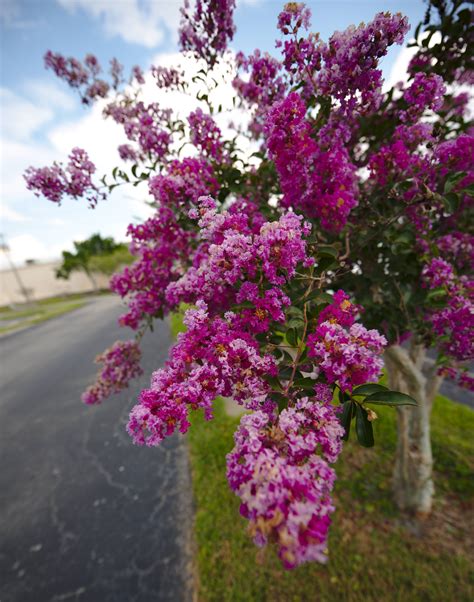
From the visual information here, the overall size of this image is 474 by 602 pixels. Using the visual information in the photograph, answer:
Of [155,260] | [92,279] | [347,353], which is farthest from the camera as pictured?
[92,279]

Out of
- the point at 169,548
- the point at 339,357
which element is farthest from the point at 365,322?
the point at 169,548

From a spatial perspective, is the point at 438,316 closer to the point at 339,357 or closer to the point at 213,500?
the point at 339,357

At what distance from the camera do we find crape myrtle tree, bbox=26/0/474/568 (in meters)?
0.95

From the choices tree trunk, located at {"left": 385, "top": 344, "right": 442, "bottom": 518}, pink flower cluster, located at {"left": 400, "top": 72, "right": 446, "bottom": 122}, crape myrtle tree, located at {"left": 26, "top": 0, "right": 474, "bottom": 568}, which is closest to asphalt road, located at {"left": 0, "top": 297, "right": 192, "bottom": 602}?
crape myrtle tree, located at {"left": 26, "top": 0, "right": 474, "bottom": 568}

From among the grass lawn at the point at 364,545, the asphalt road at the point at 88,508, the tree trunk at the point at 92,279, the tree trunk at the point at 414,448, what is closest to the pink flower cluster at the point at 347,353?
the grass lawn at the point at 364,545

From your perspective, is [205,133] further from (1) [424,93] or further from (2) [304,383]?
(2) [304,383]

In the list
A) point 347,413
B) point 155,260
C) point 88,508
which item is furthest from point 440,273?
point 88,508

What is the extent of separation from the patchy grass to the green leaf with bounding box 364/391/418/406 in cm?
230

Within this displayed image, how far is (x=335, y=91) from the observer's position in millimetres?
1320

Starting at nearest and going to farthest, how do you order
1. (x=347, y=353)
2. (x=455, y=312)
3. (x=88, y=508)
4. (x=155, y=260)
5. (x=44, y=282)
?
(x=347, y=353) → (x=455, y=312) → (x=155, y=260) → (x=88, y=508) → (x=44, y=282)

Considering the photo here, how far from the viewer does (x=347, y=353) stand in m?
0.97

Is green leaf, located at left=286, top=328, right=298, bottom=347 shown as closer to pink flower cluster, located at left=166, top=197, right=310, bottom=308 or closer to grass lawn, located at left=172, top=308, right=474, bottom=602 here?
pink flower cluster, located at left=166, top=197, right=310, bottom=308

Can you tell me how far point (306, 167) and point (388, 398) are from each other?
3.46 ft

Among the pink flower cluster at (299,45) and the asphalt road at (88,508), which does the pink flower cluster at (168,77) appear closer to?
the pink flower cluster at (299,45)
